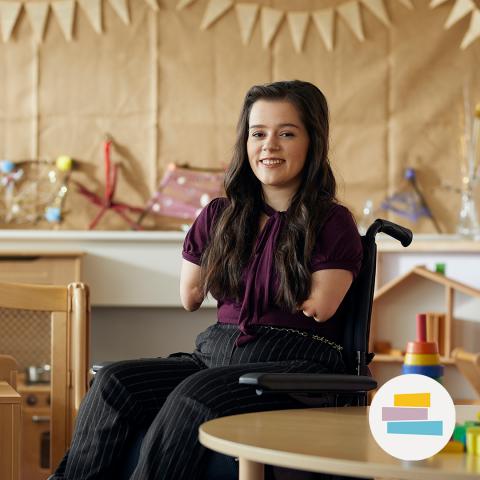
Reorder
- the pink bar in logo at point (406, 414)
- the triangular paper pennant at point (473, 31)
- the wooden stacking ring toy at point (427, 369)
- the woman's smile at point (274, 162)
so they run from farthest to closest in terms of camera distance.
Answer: the triangular paper pennant at point (473, 31) < the wooden stacking ring toy at point (427, 369) < the woman's smile at point (274, 162) < the pink bar in logo at point (406, 414)

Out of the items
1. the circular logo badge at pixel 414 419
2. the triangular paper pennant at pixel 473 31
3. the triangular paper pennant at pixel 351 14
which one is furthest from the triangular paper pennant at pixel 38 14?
the circular logo badge at pixel 414 419

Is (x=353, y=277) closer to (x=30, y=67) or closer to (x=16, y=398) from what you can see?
(x=16, y=398)

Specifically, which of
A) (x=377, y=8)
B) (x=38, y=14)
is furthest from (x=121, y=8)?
(x=377, y=8)

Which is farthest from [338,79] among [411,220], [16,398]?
[16,398]

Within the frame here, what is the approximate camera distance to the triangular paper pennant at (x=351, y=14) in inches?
158

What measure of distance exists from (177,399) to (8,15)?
263 cm

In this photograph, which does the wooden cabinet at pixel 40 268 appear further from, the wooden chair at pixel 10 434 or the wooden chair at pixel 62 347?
the wooden chair at pixel 10 434

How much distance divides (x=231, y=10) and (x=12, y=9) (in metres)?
0.82

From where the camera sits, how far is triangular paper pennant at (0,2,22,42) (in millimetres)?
4020

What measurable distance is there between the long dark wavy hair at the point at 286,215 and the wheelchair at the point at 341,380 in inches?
4.4

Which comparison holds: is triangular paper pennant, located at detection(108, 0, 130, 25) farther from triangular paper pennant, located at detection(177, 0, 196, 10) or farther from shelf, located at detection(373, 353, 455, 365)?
shelf, located at detection(373, 353, 455, 365)

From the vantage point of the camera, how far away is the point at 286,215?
7.03 ft

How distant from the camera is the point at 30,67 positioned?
4.04m

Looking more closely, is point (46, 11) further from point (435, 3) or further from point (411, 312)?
point (411, 312)
